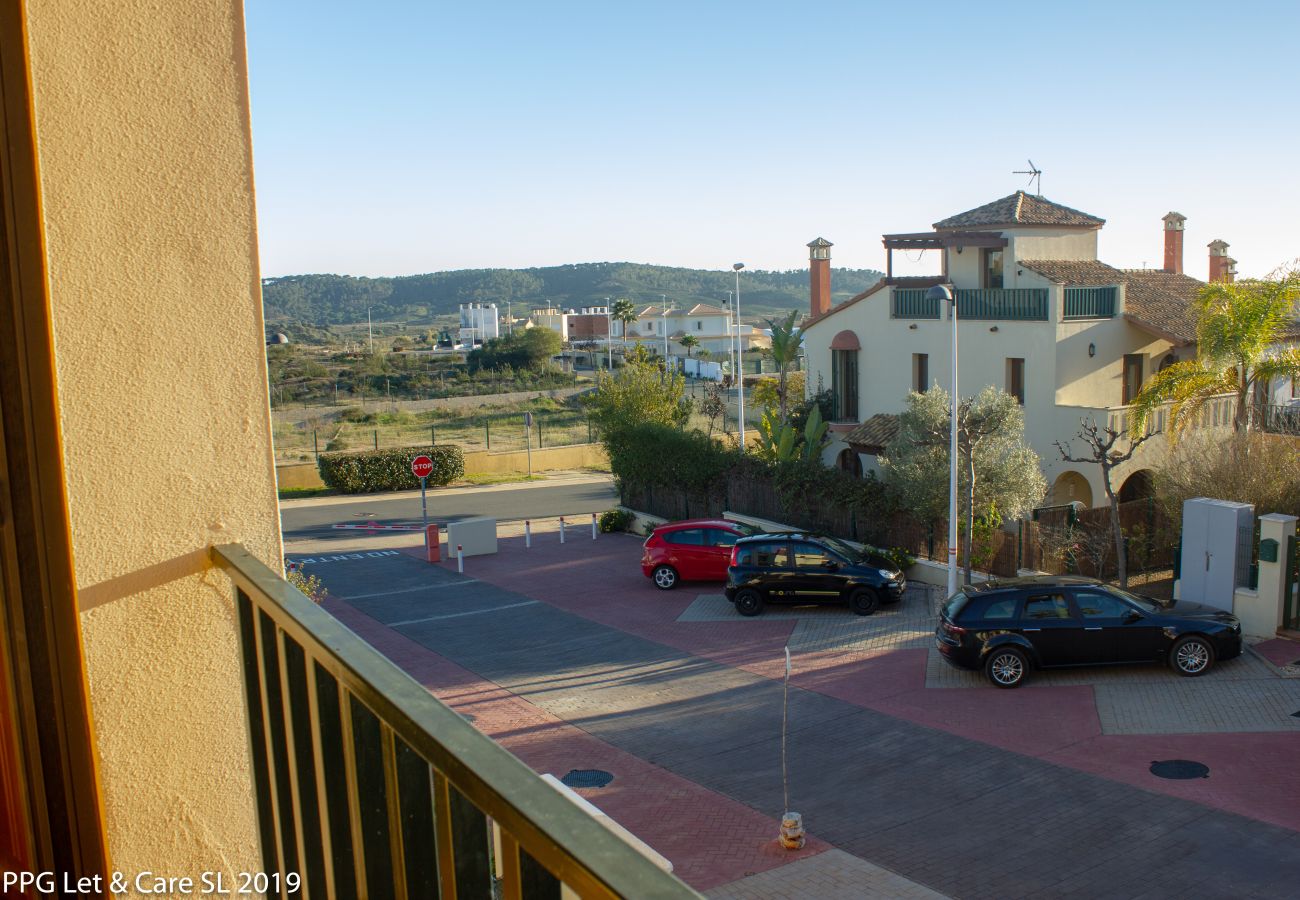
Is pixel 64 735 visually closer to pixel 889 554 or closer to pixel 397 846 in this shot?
pixel 397 846

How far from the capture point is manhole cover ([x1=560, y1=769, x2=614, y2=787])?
1247 centimetres

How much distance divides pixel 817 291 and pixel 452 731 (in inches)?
1408

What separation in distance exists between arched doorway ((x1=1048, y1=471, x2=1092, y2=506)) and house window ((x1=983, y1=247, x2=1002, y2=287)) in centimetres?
581

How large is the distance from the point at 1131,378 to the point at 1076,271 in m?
3.13

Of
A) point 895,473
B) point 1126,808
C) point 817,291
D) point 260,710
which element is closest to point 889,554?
point 895,473

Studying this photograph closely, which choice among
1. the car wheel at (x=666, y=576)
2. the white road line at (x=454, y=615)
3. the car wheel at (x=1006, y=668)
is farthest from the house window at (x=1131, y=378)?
the white road line at (x=454, y=615)

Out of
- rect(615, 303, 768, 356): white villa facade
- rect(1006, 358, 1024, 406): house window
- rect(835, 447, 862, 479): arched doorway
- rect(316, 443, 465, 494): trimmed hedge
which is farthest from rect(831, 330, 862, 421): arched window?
rect(615, 303, 768, 356): white villa facade

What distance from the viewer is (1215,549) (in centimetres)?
1673

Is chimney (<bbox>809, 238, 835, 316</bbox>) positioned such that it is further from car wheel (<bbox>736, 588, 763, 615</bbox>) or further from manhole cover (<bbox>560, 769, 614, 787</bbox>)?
manhole cover (<bbox>560, 769, 614, 787</bbox>)

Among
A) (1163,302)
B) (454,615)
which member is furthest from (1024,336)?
(454,615)

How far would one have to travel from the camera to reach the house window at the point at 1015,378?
26047 millimetres

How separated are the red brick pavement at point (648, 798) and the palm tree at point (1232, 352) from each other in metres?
12.0

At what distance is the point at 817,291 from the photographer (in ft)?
119

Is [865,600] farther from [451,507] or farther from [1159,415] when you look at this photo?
[451,507]
